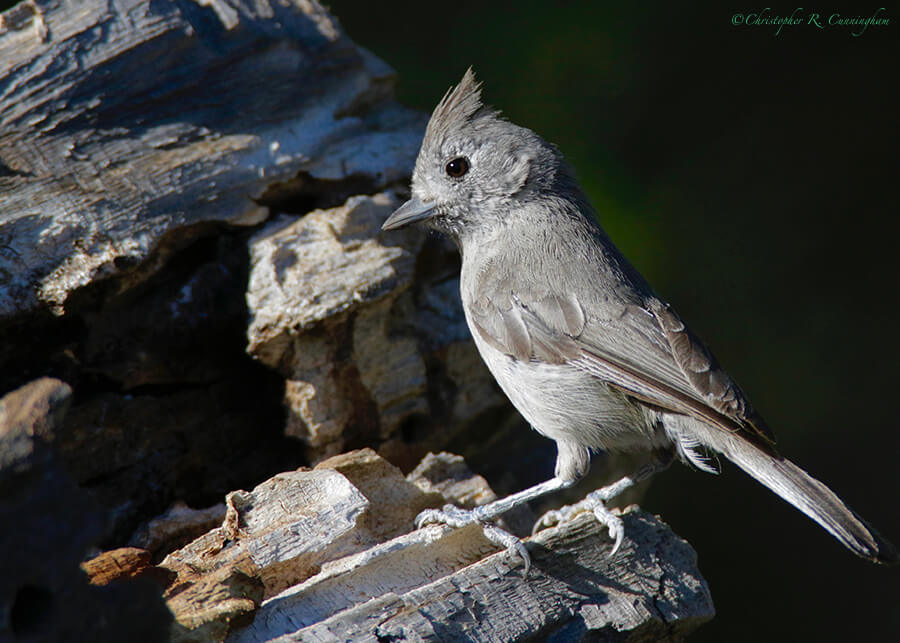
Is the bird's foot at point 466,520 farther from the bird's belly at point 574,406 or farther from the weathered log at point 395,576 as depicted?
the bird's belly at point 574,406

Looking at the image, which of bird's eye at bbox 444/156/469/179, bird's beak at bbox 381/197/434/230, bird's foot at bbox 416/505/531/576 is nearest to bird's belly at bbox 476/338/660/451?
bird's foot at bbox 416/505/531/576

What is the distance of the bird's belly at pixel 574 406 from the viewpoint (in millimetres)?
2658

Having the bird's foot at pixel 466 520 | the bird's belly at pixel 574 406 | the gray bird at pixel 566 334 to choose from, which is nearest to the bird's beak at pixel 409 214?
the gray bird at pixel 566 334

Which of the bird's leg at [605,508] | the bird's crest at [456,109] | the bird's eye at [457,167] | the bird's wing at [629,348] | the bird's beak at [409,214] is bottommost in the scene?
the bird's leg at [605,508]

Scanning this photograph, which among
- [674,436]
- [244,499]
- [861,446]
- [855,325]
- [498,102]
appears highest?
[498,102]

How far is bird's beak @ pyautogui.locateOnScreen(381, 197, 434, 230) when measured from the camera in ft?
9.48

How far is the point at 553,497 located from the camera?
317cm

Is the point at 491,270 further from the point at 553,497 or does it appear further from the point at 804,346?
the point at 804,346

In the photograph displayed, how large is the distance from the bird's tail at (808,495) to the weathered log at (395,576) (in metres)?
0.32

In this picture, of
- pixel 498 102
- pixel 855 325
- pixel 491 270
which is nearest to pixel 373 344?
pixel 491 270

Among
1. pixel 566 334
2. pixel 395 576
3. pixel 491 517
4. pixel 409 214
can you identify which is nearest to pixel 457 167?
pixel 409 214

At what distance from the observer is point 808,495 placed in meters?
2.33

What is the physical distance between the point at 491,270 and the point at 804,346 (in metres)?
2.00

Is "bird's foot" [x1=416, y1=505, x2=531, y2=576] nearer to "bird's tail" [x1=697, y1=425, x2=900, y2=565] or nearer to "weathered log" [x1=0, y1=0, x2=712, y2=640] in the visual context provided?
"weathered log" [x1=0, y1=0, x2=712, y2=640]
